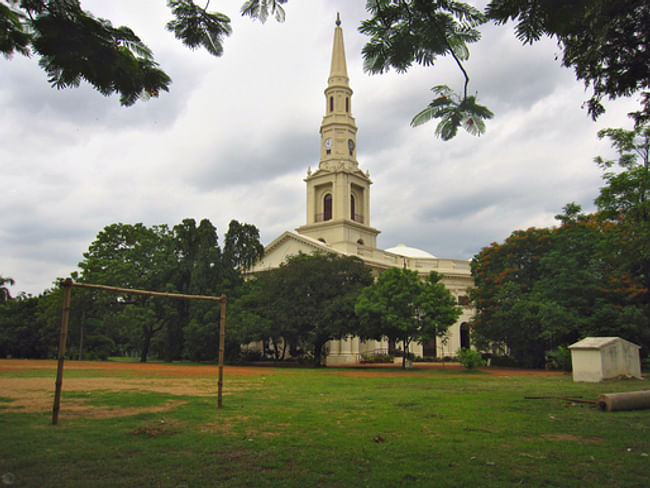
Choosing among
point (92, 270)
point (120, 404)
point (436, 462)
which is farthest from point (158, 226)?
point (436, 462)

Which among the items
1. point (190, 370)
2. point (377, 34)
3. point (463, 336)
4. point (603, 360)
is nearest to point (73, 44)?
point (377, 34)

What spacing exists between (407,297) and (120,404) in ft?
76.8

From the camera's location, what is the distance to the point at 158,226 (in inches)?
1844

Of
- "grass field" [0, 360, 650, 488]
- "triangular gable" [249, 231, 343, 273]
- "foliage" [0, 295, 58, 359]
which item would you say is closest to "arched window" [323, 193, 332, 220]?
"triangular gable" [249, 231, 343, 273]

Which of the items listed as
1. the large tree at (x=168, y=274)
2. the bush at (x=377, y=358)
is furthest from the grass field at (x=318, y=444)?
the bush at (x=377, y=358)

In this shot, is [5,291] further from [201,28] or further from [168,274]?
[201,28]

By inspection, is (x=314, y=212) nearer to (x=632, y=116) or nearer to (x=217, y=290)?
(x=217, y=290)

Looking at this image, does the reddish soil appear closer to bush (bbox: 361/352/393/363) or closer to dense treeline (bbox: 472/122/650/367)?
dense treeline (bbox: 472/122/650/367)

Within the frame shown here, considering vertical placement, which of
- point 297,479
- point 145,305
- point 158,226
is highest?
point 158,226

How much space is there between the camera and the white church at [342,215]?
179 ft

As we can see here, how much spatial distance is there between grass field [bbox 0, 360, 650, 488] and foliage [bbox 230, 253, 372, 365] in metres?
23.5

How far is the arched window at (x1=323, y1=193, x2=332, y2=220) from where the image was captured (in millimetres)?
58250

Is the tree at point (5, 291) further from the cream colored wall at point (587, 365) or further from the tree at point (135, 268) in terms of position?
the cream colored wall at point (587, 365)

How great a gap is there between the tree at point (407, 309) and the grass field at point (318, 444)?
19.4 meters
